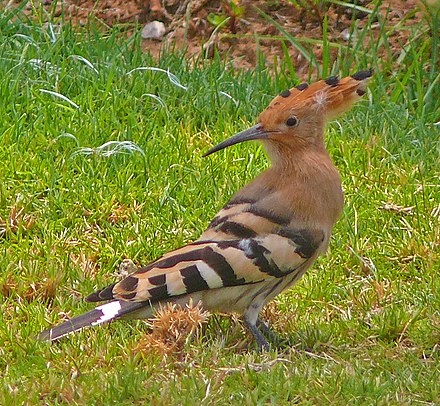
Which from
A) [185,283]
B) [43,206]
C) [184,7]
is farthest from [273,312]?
[184,7]

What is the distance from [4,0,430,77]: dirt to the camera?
23.3ft

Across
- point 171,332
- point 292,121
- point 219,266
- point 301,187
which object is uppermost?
point 292,121

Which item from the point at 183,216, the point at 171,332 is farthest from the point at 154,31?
the point at 171,332

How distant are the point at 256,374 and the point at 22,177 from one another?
82.0 inches

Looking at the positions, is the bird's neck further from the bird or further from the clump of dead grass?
the clump of dead grass

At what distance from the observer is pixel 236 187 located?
551cm

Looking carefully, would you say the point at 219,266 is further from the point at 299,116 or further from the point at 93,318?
the point at 299,116

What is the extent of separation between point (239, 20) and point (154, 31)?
0.55m

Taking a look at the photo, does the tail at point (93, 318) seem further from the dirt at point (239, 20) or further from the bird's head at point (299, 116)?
the dirt at point (239, 20)

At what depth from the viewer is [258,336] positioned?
4.32m

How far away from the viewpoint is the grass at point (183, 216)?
394 centimetres

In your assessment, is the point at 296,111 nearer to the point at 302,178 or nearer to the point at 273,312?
the point at 302,178

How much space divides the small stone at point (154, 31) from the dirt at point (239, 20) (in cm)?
3

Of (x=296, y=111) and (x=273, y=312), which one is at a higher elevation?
(x=296, y=111)
